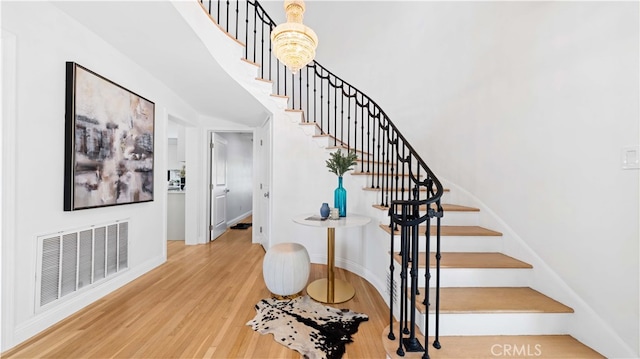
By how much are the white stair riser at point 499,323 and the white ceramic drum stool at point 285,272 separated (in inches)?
45.5

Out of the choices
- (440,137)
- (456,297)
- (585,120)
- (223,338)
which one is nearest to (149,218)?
(223,338)

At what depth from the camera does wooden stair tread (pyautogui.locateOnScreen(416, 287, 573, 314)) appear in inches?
60.3

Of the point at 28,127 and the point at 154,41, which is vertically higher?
the point at 154,41

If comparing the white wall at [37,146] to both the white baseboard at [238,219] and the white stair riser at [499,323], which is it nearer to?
the white stair riser at [499,323]

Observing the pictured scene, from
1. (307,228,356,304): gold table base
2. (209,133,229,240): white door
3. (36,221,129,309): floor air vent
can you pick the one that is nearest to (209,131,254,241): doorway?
(209,133,229,240): white door

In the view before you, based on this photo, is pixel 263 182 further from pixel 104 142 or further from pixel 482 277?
pixel 482 277

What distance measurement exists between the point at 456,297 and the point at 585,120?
139 centimetres

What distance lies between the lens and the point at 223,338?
173 cm

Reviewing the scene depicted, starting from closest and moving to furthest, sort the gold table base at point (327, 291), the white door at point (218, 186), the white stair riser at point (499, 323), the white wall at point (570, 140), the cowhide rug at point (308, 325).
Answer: the white wall at point (570, 140)
the white stair riser at point (499, 323)
the cowhide rug at point (308, 325)
the gold table base at point (327, 291)
the white door at point (218, 186)

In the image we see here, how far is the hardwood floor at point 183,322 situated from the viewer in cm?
159

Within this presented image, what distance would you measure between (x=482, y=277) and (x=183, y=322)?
232 cm

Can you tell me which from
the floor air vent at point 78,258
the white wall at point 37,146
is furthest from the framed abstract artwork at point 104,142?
the floor air vent at point 78,258

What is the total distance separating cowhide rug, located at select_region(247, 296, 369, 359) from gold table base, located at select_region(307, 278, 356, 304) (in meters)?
0.11

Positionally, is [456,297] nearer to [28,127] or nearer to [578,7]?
[578,7]
